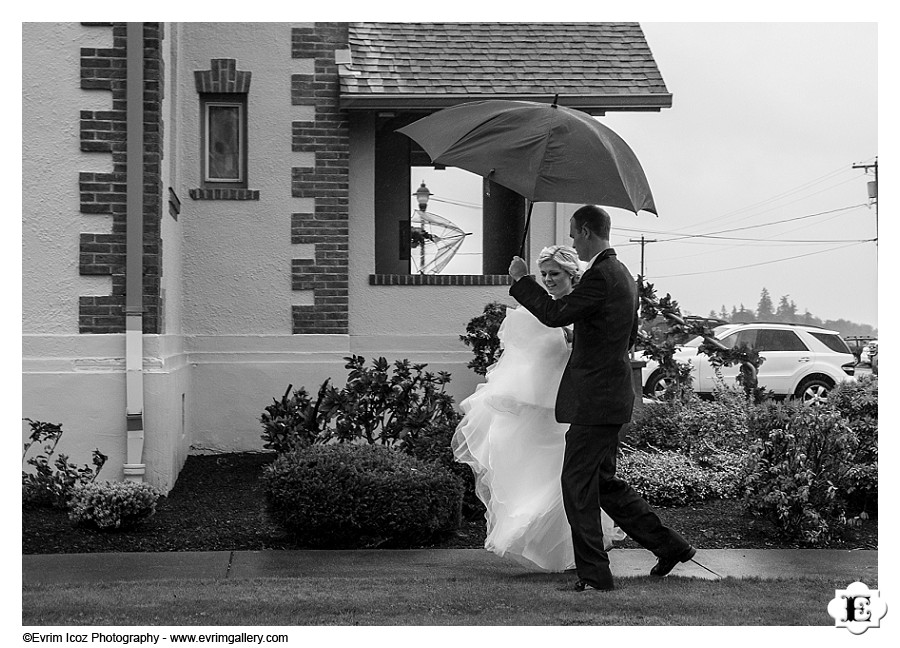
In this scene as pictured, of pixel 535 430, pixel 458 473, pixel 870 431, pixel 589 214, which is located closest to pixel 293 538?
pixel 458 473

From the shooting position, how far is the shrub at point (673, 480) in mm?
8508

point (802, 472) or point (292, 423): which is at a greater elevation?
point (292, 423)

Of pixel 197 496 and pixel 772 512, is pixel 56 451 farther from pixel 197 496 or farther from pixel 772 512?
pixel 772 512

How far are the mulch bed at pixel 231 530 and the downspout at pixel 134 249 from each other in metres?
0.63

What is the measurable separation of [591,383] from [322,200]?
18.8 feet

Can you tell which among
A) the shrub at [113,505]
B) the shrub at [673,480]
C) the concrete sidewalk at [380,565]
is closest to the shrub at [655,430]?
the shrub at [673,480]

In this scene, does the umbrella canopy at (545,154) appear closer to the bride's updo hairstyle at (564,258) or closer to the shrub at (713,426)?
the bride's updo hairstyle at (564,258)

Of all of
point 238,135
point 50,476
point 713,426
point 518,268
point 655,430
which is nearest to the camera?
point 518,268

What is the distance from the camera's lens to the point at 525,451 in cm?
595

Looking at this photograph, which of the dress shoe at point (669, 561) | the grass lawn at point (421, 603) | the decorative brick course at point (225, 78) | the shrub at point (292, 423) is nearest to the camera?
the grass lawn at point (421, 603)

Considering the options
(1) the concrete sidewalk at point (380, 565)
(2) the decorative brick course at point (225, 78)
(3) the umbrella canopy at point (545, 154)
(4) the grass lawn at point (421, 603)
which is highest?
(2) the decorative brick course at point (225, 78)

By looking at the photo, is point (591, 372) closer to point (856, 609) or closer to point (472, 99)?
point (856, 609)

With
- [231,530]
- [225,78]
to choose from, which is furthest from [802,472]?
[225,78]

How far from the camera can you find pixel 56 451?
8.20m
